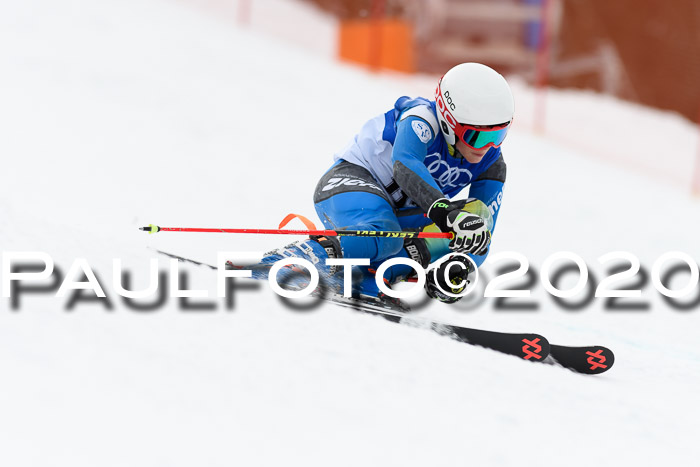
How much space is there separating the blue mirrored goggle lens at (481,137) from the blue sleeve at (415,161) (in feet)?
0.48

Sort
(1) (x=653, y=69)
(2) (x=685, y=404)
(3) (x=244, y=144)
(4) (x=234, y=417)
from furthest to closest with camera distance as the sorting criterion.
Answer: (1) (x=653, y=69) < (3) (x=244, y=144) < (2) (x=685, y=404) < (4) (x=234, y=417)

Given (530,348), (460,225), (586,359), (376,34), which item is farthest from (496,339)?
(376,34)

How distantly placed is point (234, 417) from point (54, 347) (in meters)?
0.48

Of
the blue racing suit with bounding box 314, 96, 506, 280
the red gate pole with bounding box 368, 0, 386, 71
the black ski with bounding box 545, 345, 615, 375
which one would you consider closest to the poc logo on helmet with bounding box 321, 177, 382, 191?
the blue racing suit with bounding box 314, 96, 506, 280

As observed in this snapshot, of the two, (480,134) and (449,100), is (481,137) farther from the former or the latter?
(449,100)

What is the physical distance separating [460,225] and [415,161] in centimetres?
34

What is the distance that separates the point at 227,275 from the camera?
9.80ft

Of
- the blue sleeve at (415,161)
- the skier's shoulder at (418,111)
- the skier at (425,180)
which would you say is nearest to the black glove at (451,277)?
the skier at (425,180)

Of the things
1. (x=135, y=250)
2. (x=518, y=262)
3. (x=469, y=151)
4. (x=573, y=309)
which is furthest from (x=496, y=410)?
(x=518, y=262)

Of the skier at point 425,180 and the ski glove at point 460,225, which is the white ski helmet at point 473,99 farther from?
the ski glove at point 460,225

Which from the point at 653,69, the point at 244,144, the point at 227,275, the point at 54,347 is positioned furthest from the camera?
the point at 653,69

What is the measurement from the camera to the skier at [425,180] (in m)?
3.18

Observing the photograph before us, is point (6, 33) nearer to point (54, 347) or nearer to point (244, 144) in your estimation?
point (244, 144)

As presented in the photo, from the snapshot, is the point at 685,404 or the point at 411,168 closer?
the point at 685,404
